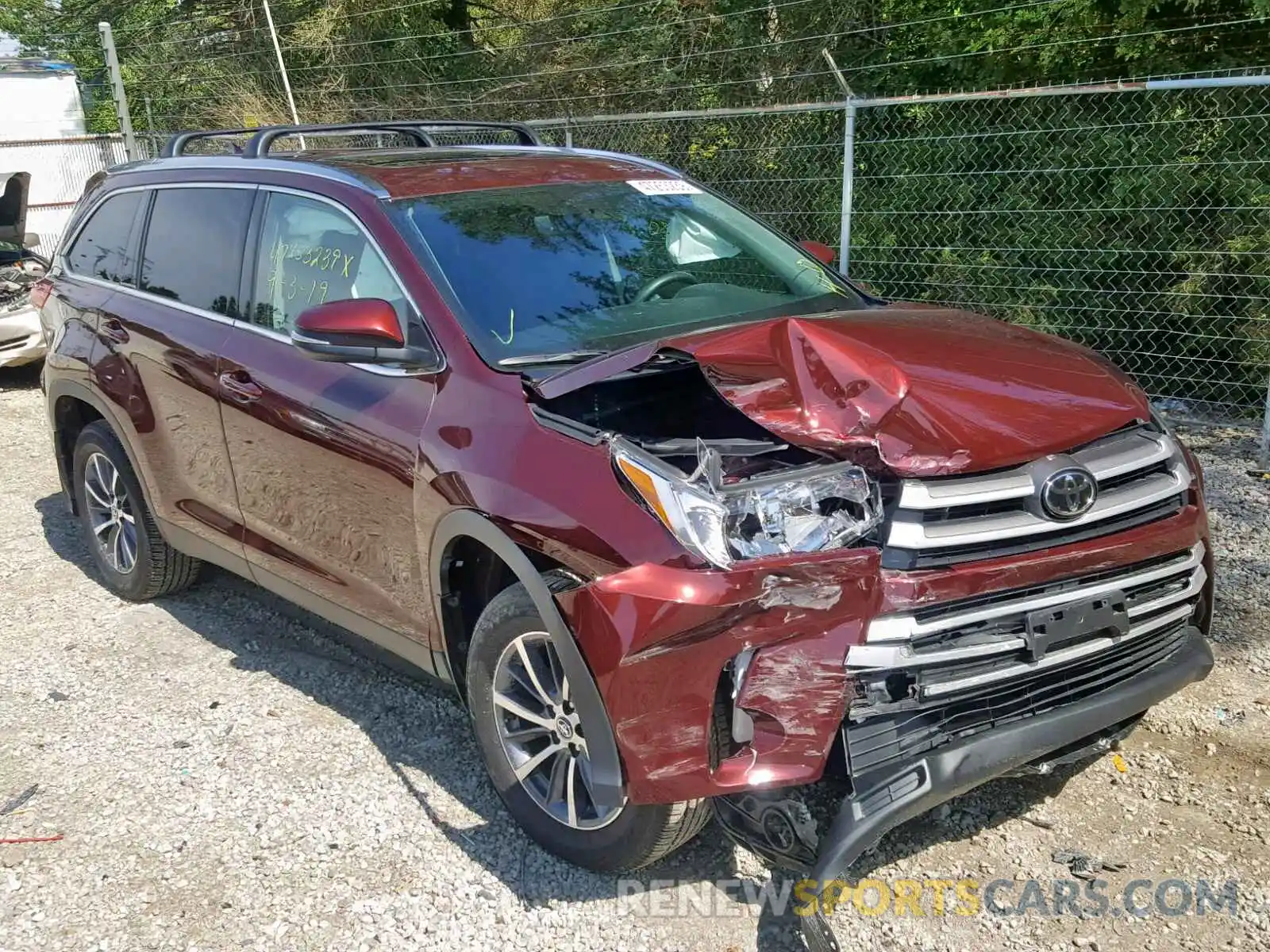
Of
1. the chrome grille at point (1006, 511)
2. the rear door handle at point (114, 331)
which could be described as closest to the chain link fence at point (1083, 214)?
the chrome grille at point (1006, 511)

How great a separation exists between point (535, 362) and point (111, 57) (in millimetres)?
12091

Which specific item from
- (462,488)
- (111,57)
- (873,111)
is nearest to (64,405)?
(462,488)

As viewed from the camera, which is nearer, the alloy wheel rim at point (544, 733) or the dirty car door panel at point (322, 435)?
the alloy wheel rim at point (544, 733)

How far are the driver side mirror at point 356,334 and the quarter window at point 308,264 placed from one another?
167 mm

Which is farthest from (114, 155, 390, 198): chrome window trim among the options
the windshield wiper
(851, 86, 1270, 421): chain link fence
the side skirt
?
(851, 86, 1270, 421): chain link fence

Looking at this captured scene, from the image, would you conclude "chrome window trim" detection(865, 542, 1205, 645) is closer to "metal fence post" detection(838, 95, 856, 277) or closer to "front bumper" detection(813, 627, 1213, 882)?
"front bumper" detection(813, 627, 1213, 882)

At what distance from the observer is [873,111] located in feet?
28.7

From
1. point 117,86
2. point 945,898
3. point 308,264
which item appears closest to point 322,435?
point 308,264

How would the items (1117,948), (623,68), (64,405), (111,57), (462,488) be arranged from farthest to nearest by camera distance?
(111,57) < (623,68) < (64,405) < (462,488) < (1117,948)

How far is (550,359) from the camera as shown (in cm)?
320

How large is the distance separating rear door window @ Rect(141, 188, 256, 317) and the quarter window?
0.17 m

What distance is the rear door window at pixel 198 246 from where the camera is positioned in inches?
165

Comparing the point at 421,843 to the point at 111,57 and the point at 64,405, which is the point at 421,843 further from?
the point at 111,57

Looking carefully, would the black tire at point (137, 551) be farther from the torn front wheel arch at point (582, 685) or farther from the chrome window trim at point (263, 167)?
the torn front wheel arch at point (582, 685)
